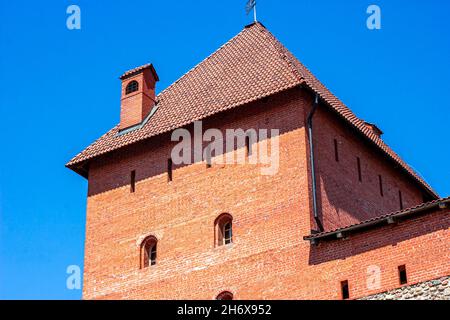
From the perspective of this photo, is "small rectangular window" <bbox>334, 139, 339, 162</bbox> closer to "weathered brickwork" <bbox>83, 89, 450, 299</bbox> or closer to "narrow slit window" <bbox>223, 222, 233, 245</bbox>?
"weathered brickwork" <bbox>83, 89, 450, 299</bbox>

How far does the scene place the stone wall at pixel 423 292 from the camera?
19.1 meters

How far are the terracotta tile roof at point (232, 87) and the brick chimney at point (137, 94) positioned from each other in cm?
17

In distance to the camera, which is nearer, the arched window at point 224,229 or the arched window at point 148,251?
the arched window at point 224,229

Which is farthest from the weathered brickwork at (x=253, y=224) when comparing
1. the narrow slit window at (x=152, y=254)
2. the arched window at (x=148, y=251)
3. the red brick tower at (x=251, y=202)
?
the narrow slit window at (x=152, y=254)

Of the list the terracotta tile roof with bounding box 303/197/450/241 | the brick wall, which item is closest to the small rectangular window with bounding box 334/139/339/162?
the brick wall

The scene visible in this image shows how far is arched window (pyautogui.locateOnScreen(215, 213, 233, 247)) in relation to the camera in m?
23.3

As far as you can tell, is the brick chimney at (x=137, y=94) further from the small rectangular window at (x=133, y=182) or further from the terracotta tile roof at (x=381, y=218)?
the terracotta tile roof at (x=381, y=218)

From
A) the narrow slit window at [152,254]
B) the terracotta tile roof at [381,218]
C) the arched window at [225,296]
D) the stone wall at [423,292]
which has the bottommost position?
the stone wall at [423,292]

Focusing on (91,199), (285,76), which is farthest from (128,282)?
(285,76)

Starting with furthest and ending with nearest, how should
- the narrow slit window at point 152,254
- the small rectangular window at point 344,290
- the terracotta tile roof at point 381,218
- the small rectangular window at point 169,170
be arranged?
the small rectangular window at point 169,170 → the narrow slit window at point 152,254 → the small rectangular window at point 344,290 → the terracotta tile roof at point 381,218

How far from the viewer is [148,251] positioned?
2442cm

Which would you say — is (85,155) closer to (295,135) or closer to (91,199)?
(91,199)
